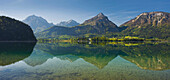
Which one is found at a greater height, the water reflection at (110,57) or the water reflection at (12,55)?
the water reflection at (12,55)

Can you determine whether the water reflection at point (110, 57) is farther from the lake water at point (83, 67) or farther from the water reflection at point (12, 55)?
the water reflection at point (12, 55)

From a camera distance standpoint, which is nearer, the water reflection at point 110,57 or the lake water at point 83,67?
the lake water at point 83,67

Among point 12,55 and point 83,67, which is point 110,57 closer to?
point 83,67

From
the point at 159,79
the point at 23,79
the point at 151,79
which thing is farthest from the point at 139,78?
the point at 23,79

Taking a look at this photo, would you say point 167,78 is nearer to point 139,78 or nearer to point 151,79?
point 151,79

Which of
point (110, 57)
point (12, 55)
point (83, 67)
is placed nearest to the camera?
point (83, 67)

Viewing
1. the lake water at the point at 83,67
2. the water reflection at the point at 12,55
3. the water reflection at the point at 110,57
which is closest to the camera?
the lake water at the point at 83,67

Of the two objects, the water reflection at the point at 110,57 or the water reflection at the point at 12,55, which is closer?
the water reflection at the point at 110,57

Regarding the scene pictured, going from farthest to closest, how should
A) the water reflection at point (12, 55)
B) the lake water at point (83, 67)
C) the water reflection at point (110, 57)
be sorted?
1. the water reflection at point (12, 55)
2. the water reflection at point (110, 57)
3. the lake water at point (83, 67)

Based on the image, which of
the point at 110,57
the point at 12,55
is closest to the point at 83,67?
the point at 110,57

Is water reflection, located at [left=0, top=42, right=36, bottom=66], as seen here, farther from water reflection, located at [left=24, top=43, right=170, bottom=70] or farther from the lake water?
water reflection, located at [left=24, top=43, right=170, bottom=70]

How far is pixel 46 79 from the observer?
71.4ft

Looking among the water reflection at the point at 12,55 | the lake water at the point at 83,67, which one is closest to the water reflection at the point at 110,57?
the lake water at the point at 83,67

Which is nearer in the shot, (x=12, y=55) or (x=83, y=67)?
(x=83, y=67)
